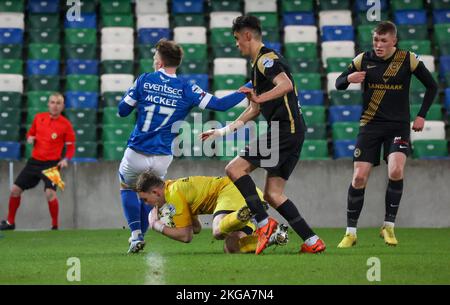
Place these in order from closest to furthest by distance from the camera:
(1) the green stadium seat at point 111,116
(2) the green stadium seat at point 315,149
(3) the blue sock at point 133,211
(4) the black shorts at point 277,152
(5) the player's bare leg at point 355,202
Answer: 1. (4) the black shorts at point 277,152
2. (3) the blue sock at point 133,211
3. (5) the player's bare leg at point 355,202
4. (2) the green stadium seat at point 315,149
5. (1) the green stadium seat at point 111,116

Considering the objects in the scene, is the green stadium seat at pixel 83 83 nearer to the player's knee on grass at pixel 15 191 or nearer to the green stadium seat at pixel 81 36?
the green stadium seat at pixel 81 36

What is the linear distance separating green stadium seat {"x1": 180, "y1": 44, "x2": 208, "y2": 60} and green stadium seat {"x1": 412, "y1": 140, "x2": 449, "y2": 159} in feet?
12.6

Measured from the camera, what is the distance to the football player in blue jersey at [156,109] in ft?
28.3

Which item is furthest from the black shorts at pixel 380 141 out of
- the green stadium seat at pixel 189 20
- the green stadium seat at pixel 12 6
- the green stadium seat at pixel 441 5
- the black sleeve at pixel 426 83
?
the green stadium seat at pixel 12 6

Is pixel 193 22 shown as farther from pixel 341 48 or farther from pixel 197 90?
pixel 197 90

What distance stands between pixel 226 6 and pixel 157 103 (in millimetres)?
9016

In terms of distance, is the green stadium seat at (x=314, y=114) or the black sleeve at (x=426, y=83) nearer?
the black sleeve at (x=426, y=83)

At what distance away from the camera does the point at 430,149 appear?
14344 mm

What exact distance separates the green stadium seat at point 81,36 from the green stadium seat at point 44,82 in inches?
45.5

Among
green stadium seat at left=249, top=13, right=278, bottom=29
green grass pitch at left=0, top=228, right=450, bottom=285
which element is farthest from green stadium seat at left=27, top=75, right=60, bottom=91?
green grass pitch at left=0, top=228, right=450, bottom=285

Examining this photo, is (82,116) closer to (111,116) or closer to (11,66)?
(111,116)

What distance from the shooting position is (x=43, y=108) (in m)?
15.1

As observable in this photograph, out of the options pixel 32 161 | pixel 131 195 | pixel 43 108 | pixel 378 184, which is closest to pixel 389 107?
pixel 131 195

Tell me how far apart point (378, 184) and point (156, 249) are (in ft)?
15.5
